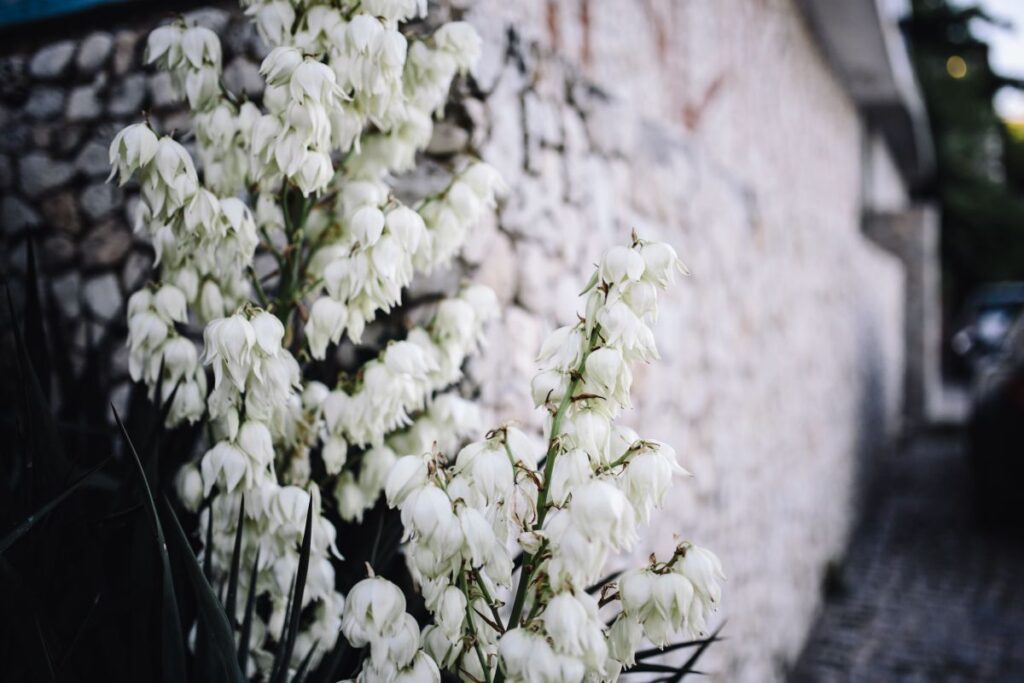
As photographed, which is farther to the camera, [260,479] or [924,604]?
[924,604]

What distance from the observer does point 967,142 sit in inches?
581

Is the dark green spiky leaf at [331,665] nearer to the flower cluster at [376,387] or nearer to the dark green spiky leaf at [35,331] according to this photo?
the flower cluster at [376,387]

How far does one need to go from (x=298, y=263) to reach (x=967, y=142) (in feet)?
51.5

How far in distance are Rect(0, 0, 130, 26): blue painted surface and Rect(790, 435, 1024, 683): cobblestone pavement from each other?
3644 millimetres

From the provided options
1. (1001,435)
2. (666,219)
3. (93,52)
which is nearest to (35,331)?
(93,52)

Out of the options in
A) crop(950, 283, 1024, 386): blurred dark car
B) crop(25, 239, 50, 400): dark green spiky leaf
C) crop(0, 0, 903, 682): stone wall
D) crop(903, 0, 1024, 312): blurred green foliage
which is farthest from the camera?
crop(950, 283, 1024, 386): blurred dark car

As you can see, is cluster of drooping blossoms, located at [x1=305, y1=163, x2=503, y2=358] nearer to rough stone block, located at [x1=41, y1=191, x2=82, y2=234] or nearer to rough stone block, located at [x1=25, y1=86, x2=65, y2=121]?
rough stone block, located at [x1=41, y1=191, x2=82, y2=234]

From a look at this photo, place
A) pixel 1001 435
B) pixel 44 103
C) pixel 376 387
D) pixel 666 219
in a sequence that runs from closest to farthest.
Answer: pixel 376 387
pixel 44 103
pixel 666 219
pixel 1001 435

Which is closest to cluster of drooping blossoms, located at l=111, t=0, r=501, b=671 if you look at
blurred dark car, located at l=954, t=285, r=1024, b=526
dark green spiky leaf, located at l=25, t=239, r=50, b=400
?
dark green spiky leaf, located at l=25, t=239, r=50, b=400

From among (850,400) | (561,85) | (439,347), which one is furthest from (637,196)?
(850,400)

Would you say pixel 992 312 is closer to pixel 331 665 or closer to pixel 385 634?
pixel 331 665

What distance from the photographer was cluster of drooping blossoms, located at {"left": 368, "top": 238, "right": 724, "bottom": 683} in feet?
3.54

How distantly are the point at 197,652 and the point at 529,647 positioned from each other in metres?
0.57

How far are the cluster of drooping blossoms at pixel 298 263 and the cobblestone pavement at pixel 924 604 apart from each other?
117 inches
